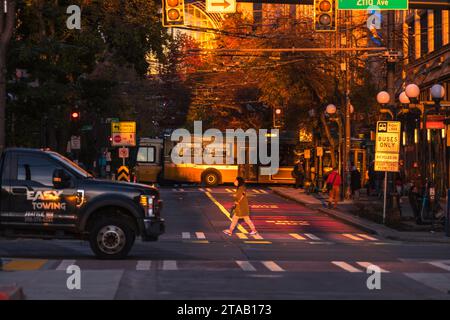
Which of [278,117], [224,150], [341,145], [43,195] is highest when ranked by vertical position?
[278,117]

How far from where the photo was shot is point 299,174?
2394 inches

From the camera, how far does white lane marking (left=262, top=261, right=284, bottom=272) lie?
1742cm

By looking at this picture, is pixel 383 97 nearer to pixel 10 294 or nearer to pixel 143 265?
pixel 143 265

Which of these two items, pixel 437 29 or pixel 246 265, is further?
pixel 437 29

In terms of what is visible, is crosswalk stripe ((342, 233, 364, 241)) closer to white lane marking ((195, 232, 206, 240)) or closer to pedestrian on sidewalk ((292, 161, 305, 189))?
white lane marking ((195, 232, 206, 240))

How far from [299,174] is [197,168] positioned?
7.92m

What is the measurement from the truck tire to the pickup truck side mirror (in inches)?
39.6

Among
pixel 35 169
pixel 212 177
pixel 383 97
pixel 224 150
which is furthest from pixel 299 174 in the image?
pixel 35 169

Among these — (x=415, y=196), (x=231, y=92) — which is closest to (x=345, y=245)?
(x=415, y=196)

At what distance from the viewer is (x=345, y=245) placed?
2430 cm

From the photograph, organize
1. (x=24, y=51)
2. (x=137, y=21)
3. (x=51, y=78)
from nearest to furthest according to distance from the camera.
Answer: (x=24, y=51) < (x=51, y=78) < (x=137, y=21)

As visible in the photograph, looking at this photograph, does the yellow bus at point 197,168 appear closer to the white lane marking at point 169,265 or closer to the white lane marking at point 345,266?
the white lane marking at point 345,266
